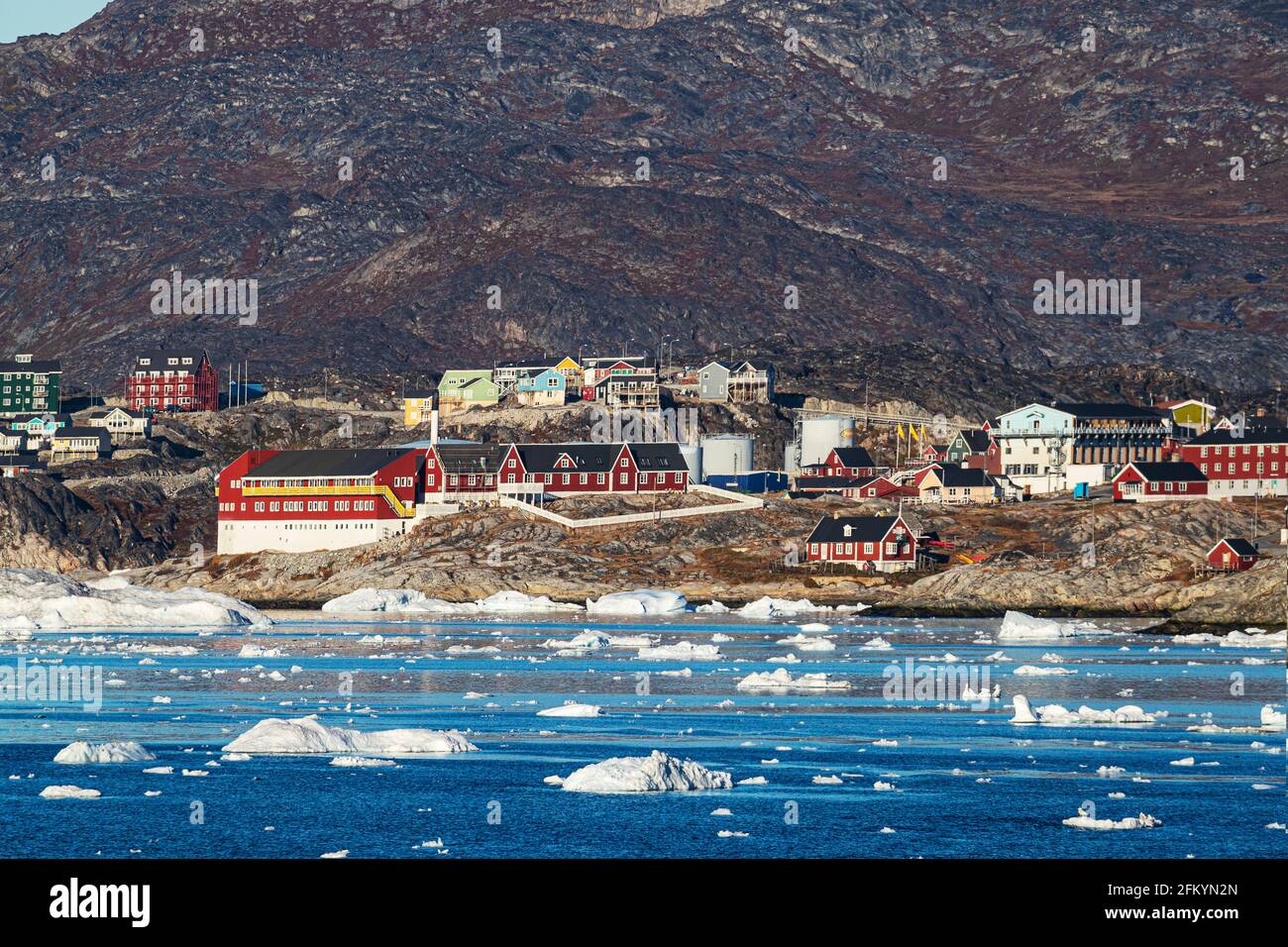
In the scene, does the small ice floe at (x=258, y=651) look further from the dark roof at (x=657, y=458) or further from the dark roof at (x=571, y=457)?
the dark roof at (x=657, y=458)

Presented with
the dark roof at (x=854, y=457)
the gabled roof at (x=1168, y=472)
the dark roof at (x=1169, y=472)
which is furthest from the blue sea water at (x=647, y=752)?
the dark roof at (x=854, y=457)

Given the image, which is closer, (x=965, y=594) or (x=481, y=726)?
(x=481, y=726)

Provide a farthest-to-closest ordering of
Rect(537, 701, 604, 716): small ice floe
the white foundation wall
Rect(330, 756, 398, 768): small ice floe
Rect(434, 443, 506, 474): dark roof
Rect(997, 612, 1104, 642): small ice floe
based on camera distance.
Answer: Rect(434, 443, 506, 474): dark roof, the white foundation wall, Rect(997, 612, 1104, 642): small ice floe, Rect(537, 701, 604, 716): small ice floe, Rect(330, 756, 398, 768): small ice floe

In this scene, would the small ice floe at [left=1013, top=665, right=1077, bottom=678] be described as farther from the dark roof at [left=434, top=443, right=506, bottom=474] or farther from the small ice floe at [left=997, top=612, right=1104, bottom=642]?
the dark roof at [left=434, top=443, right=506, bottom=474]

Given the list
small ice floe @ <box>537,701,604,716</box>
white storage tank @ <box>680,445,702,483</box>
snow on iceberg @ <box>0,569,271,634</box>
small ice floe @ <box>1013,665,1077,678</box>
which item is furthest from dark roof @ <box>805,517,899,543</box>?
small ice floe @ <box>537,701,604,716</box>
